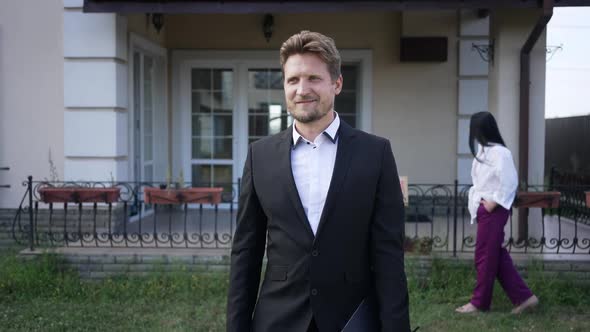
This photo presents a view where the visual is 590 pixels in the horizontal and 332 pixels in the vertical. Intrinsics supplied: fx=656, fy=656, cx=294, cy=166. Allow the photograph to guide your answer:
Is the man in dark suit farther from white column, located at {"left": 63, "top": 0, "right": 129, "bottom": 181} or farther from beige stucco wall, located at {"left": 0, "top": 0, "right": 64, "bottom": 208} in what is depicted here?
beige stucco wall, located at {"left": 0, "top": 0, "right": 64, "bottom": 208}

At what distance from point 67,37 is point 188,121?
9.75ft

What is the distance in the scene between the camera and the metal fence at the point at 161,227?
22.3 ft

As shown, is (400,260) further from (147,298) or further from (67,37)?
(67,37)

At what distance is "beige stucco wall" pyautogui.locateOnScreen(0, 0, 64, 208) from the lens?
26.2 feet

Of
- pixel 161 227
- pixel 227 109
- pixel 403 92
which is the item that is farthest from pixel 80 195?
pixel 403 92

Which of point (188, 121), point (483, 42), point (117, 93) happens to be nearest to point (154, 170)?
point (188, 121)

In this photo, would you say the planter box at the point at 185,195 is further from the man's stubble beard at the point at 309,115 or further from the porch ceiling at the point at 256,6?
the man's stubble beard at the point at 309,115

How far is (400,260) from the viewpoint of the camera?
254 centimetres

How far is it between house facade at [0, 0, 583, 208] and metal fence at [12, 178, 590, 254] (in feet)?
1.35

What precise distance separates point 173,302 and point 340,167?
13.2 feet

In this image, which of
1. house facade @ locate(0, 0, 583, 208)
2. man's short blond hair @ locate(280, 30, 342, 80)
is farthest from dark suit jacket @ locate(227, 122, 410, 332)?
house facade @ locate(0, 0, 583, 208)

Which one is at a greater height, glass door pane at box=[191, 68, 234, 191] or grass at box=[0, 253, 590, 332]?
glass door pane at box=[191, 68, 234, 191]

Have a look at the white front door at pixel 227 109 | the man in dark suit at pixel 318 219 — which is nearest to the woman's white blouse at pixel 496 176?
the man in dark suit at pixel 318 219

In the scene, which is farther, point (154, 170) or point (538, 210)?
point (154, 170)
